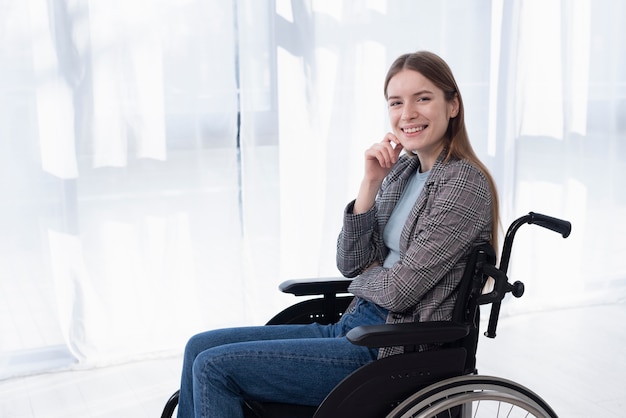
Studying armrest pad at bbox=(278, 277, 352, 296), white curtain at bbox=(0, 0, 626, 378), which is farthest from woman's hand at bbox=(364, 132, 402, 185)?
white curtain at bbox=(0, 0, 626, 378)

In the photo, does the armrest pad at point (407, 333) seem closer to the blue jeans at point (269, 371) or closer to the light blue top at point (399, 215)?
the blue jeans at point (269, 371)

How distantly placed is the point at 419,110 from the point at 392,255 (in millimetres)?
341

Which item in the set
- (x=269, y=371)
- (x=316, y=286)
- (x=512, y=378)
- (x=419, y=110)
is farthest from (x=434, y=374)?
(x=512, y=378)

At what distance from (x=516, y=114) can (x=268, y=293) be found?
4.40 ft

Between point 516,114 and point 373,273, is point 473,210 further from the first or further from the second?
point 516,114

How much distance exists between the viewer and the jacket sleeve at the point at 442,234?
1.57 metres

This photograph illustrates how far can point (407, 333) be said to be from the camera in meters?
1.48

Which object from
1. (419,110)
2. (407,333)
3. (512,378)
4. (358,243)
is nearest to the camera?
(407,333)

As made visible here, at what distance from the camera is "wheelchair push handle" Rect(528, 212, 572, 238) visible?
1545 millimetres

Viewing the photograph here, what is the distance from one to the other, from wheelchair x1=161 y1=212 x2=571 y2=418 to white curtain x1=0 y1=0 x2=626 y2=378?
4.43 feet

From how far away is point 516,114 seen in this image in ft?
10.9

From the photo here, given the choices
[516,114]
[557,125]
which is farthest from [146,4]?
[557,125]

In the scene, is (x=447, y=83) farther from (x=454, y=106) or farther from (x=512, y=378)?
(x=512, y=378)

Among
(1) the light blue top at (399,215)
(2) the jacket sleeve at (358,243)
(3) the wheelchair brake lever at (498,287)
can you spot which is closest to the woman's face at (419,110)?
(1) the light blue top at (399,215)
